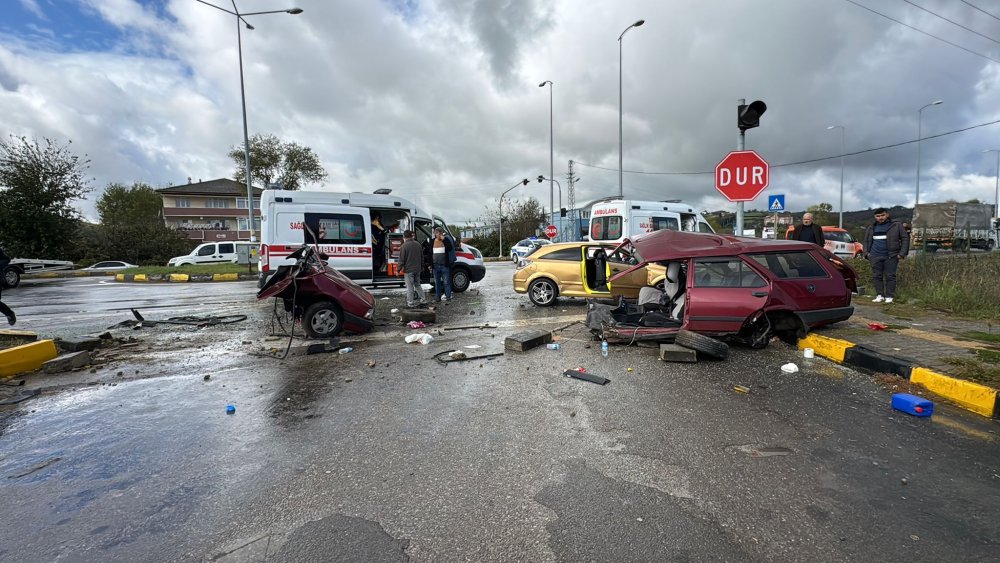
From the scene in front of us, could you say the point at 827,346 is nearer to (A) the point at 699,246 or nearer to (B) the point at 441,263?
(A) the point at 699,246

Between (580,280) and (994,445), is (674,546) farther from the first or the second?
(580,280)

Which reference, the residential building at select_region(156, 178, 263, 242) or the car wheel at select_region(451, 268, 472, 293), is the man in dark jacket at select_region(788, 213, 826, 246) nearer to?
the car wheel at select_region(451, 268, 472, 293)

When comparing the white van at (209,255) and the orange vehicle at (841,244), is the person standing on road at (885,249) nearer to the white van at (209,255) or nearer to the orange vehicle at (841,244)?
the orange vehicle at (841,244)

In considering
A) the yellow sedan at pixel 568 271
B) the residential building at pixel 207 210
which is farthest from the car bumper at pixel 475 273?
the residential building at pixel 207 210

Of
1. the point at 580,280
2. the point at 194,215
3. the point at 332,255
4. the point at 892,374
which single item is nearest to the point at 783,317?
the point at 892,374

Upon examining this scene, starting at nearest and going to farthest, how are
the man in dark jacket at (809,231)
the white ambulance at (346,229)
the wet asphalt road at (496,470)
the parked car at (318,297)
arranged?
the wet asphalt road at (496,470)
the parked car at (318,297)
the man in dark jacket at (809,231)
the white ambulance at (346,229)

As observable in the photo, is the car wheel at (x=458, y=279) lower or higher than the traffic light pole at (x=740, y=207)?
lower

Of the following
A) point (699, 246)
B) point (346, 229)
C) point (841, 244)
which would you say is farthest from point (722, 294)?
point (841, 244)

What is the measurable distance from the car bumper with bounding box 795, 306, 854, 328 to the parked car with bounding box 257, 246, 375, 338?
6.30 metres

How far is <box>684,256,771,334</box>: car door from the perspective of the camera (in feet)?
18.9

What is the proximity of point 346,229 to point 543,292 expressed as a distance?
204 inches

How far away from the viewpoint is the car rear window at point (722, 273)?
5848 millimetres

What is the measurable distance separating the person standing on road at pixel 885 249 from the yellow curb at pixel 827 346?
15.0 ft

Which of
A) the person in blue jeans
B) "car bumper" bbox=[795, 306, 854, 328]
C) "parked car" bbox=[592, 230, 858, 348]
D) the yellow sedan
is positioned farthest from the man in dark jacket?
the person in blue jeans
